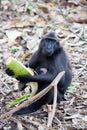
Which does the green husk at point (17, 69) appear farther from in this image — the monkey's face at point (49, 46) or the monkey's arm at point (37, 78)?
the monkey's face at point (49, 46)

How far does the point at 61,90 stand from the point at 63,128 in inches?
23.6

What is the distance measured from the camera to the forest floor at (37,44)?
4.91 meters

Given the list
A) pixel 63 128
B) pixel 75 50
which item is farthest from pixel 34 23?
pixel 63 128

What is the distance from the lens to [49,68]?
200 inches

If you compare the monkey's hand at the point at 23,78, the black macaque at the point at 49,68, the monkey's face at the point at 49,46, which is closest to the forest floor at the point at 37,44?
the black macaque at the point at 49,68

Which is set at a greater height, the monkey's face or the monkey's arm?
the monkey's face

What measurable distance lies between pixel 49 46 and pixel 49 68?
Answer: 0.93 feet

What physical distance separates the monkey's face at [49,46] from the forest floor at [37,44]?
71 cm

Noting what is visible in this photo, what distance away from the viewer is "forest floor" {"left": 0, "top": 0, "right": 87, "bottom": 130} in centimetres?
491

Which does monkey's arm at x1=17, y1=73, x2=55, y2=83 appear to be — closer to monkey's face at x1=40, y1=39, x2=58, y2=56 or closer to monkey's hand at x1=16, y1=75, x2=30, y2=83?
monkey's hand at x1=16, y1=75, x2=30, y2=83

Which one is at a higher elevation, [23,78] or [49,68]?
[49,68]

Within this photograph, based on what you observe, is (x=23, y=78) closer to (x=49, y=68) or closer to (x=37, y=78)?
(x=37, y=78)

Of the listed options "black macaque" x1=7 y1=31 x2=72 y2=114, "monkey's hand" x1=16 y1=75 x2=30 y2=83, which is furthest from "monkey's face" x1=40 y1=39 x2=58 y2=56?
"monkey's hand" x1=16 y1=75 x2=30 y2=83

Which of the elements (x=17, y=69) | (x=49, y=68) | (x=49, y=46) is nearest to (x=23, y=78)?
(x=17, y=69)
